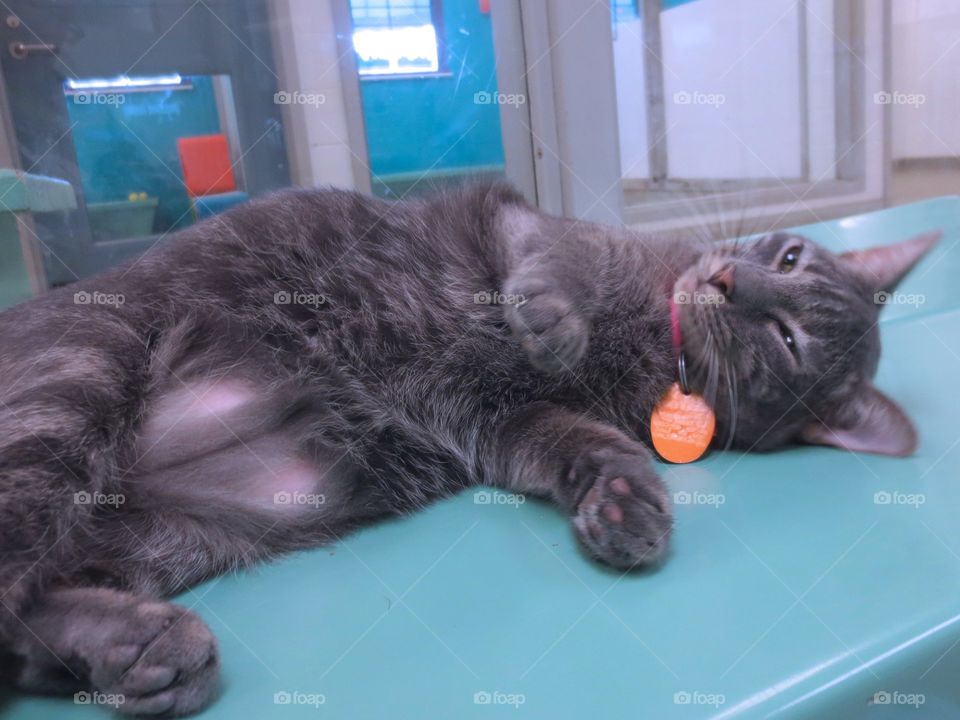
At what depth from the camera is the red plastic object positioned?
94.2 inches

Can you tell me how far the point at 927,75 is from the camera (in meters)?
2.86

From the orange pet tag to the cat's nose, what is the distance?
21cm

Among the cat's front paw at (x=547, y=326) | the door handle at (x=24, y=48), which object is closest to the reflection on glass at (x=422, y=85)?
the door handle at (x=24, y=48)

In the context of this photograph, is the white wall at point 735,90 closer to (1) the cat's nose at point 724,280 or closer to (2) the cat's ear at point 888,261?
(2) the cat's ear at point 888,261

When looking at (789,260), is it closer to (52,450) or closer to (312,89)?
(52,450)

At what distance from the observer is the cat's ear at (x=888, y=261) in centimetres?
150

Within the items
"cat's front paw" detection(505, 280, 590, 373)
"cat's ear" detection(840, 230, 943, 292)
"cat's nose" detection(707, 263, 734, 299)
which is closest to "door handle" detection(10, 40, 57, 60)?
"cat's front paw" detection(505, 280, 590, 373)

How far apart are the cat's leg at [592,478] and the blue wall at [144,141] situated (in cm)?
172

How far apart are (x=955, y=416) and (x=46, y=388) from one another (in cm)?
170

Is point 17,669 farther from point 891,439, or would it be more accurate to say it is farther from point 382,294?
point 891,439

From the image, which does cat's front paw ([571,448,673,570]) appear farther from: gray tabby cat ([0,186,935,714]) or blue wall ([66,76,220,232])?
blue wall ([66,76,220,232])

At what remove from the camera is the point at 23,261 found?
6.83ft

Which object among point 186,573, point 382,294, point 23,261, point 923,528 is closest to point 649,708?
point 923,528

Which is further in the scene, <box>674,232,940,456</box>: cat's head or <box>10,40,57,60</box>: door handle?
<box>10,40,57,60</box>: door handle
